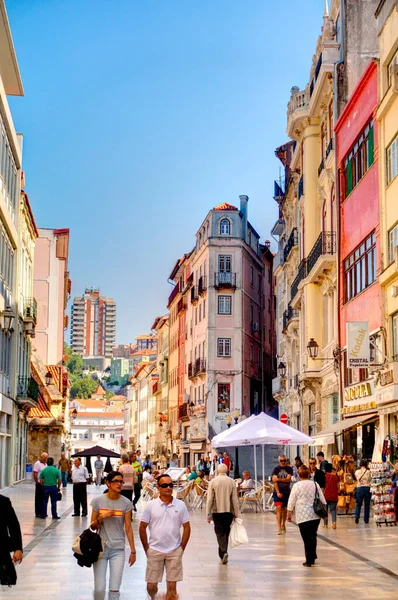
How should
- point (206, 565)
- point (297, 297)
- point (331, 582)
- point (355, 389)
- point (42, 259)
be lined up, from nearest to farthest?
point (331, 582) → point (206, 565) → point (355, 389) → point (297, 297) → point (42, 259)

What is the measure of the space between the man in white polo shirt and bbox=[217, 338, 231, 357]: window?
5672cm

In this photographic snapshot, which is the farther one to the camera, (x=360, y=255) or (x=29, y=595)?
(x=360, y=255)

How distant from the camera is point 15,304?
41625 mm

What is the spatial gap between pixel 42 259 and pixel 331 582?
5536 centimetres

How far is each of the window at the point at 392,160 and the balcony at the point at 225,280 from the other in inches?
1580

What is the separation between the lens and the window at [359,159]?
29266 millimetres

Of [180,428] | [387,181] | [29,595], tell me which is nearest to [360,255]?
[387,181]

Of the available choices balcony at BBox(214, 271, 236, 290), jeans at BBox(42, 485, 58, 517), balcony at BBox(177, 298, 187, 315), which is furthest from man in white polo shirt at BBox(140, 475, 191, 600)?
balcony at BBox(177, 298, 187, 315)

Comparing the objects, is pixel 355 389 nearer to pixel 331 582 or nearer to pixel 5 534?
pixel 331 582

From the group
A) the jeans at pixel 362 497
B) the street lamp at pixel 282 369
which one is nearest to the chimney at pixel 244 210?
the street lamp at pixel 282 369

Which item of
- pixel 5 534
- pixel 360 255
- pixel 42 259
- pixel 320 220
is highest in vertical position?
pixel 42 259

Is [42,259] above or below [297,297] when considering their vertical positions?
above

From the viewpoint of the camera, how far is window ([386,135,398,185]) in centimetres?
2611

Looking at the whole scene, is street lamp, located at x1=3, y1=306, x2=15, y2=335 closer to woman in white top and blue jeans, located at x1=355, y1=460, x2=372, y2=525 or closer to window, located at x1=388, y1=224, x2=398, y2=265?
window, located at x1=388, y1=224, x2=398, y2=265
